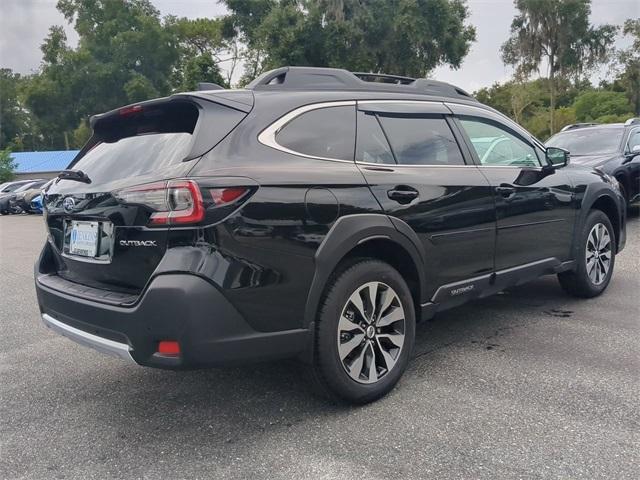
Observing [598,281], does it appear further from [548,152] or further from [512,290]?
[548,152]

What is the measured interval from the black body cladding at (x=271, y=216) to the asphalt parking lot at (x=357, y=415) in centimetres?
47

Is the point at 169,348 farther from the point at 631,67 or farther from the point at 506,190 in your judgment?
the point at 631,67

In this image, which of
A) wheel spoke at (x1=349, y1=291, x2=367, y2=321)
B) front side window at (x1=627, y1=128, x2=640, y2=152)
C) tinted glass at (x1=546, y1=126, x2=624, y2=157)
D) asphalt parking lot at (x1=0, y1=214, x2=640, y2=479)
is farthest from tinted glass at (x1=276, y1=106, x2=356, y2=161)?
front side window at (x1=627, y1=128, x2=640, y2=152)

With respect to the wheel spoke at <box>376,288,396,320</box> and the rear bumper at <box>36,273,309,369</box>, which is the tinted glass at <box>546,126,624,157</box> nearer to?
the wheel spoke at <box>376,288,396,320</box>

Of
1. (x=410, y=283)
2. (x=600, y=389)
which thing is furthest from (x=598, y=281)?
(x=410, y=283)

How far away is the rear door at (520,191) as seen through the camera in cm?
409

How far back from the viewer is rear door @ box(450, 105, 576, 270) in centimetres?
409

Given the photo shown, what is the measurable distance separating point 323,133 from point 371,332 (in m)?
1.17

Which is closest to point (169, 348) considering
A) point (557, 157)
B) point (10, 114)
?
point (557, 157)

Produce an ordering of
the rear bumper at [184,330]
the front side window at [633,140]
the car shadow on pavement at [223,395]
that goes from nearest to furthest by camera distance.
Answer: the rear bumper at [184,330] → the car shadow on pavement at [223,395] → the front side window at [633,140]

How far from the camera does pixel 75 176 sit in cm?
330

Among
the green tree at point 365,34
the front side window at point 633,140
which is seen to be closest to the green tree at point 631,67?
the green tree at point 365,34

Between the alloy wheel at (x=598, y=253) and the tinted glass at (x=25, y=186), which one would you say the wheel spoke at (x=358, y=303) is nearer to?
the alloy wheel at (x=598, y=253)

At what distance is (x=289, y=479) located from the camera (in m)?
2.50
